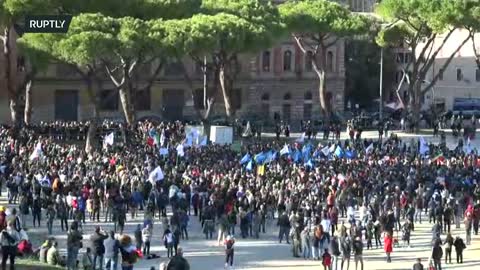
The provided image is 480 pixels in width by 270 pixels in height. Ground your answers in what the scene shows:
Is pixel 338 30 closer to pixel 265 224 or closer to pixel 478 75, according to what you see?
pixel 478 75

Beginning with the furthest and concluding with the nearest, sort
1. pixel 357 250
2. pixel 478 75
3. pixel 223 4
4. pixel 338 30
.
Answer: pixel 478 75
pixel 338 30
pixel 223 4
pixel 357 250

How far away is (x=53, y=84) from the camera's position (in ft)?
239

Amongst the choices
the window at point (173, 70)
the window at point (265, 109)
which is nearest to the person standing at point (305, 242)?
the window at point (173, 70)

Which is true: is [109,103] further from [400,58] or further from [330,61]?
[400,58]

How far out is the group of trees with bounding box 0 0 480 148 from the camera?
51.7 m

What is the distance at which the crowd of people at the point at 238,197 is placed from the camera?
29.7m

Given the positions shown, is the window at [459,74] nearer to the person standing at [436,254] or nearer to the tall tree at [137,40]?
the tall tree at [137,40]

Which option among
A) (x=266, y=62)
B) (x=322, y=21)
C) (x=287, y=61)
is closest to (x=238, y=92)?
(x=266, y=62)

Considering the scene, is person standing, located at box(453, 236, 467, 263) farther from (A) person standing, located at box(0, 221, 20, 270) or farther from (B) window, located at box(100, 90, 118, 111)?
(B) window, located at box(100, 90, 118, 111)

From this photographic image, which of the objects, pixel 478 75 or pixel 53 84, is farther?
pixel 478 75

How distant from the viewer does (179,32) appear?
54.2 m

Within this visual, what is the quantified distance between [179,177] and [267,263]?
8.29 meters

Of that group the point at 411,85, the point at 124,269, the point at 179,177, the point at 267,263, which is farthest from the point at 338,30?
the point at 124,269

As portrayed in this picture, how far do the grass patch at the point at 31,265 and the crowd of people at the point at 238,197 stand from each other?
43 cm
